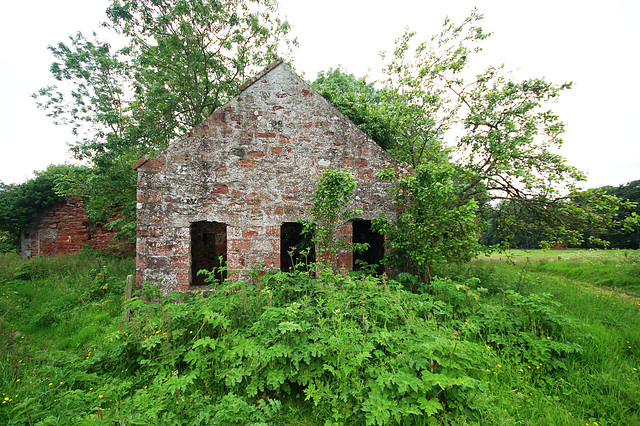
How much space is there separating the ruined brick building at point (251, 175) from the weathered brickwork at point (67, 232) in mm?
8088

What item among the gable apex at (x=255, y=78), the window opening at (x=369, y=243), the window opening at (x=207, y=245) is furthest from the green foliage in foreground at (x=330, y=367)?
the window opening at (x=207, y=245)

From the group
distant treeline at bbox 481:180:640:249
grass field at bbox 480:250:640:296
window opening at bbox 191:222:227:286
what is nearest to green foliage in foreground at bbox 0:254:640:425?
distant treeline at bbox 481:180:640:249

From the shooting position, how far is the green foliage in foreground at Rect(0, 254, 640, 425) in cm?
244

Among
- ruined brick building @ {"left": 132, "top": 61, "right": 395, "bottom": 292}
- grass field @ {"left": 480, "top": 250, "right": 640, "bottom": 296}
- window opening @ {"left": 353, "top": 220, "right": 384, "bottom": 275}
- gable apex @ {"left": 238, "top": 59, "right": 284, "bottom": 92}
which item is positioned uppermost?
gable apex @ {"left": 238, "top": 59, "right": 284, "bottom": 92}

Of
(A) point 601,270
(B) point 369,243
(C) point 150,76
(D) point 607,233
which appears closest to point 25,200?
(C) point 150,76

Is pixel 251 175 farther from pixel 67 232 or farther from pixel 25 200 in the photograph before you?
pixel 25 200

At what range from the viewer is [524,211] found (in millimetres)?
6902

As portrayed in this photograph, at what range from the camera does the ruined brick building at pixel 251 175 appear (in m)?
5.42

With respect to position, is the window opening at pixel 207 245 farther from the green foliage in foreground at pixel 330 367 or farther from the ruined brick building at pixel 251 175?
the green foliage in foreground at pixel 330 367

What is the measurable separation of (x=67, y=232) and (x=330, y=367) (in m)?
13.9

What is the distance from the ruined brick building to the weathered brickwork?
8.09m

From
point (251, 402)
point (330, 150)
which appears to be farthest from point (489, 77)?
point (251, 402)

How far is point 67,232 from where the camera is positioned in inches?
443

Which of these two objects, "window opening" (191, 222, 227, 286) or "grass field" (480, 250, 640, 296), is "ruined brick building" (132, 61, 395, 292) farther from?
"grass field" (480, 250, 640, 296)
